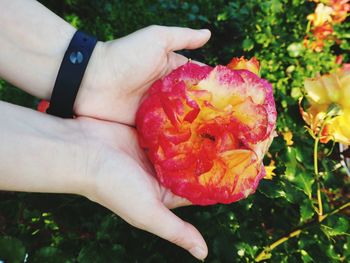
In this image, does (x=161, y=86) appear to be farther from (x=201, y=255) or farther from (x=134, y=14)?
(x=134, y=14)

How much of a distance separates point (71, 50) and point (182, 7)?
6.09 feet

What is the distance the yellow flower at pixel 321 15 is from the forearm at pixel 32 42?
5.50 ft

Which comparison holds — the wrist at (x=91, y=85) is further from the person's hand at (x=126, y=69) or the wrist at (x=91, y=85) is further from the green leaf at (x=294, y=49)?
the green leaf at (x=294, y=49)

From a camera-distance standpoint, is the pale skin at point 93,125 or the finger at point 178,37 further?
the finger at point 178,37

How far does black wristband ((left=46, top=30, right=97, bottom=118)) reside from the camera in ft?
4.10

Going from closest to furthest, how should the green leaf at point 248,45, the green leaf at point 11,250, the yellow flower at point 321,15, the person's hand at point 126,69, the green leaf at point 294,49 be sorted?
1. the green leaf at point 11,250
2. the person's hand at point 126,69
3. the green leaf at point 248,45
4. the green leaf at point 294,49
5. the yellow flower at point 321,15

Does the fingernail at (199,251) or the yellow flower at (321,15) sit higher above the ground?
the yellow flower at (321,15)

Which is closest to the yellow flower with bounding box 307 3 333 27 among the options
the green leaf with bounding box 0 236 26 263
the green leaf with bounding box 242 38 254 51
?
the green leaf with bounding box 242 38 254 51

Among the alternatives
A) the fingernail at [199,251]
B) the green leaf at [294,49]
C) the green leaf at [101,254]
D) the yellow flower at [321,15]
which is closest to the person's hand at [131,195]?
the fingernail at [199,251]

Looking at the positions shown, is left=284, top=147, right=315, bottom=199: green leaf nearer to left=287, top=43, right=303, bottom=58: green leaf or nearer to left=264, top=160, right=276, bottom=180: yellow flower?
left=264, top=160, right=276, bottom=180: yellow flower

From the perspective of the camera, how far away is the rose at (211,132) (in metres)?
1.00

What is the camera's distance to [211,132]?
102cm

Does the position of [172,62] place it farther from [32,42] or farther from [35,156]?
[35,156]

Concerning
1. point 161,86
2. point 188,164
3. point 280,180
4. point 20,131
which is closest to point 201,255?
point 188,164
